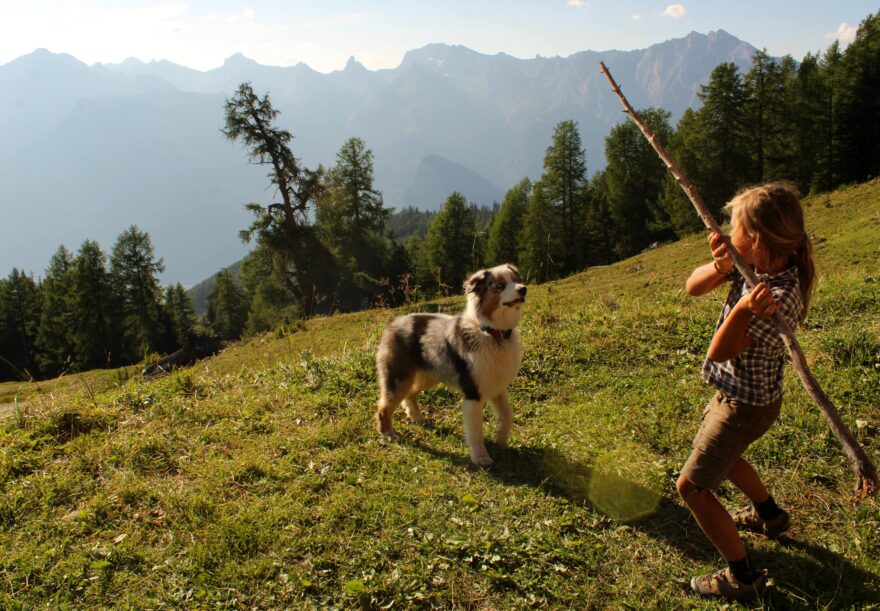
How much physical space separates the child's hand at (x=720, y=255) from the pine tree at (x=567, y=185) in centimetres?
4693

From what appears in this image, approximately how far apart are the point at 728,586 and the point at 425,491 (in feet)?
8.98

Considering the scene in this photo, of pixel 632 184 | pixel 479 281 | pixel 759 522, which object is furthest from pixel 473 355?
pixel 632 184

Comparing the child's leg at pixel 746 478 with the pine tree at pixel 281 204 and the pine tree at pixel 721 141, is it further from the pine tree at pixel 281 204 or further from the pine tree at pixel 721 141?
the pine tree at pixel 721 141

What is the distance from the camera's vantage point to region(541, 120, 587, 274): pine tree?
49969mm

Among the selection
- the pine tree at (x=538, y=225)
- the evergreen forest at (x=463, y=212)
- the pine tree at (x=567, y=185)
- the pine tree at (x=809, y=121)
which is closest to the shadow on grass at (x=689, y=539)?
the evergreen forest at (x=463, y=212)

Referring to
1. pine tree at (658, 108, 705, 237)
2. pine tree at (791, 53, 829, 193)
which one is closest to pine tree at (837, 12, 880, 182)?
pine tree at (791, 53, 829, 193)

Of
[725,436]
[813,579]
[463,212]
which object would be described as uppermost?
[463,212]

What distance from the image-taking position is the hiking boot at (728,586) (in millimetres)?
3709

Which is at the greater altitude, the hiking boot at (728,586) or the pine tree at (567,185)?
the pine tree at (567,185)

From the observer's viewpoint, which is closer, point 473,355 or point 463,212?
point 473,355

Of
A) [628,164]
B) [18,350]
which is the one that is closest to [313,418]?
[628,164]

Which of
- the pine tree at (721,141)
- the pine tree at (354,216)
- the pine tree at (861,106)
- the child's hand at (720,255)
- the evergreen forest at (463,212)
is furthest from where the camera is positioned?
the pine tree at (354,216)

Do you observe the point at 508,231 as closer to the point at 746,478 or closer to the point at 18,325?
the point at 18,325

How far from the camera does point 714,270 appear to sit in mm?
3801
